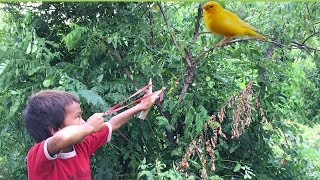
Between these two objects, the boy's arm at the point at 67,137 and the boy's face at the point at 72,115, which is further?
the boy's face at the point at 72,115

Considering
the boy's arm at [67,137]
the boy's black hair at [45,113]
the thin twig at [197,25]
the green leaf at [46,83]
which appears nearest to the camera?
the boy's arm at [67,137]

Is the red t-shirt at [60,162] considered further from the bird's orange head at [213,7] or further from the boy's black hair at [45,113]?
the bird's orange head at [213,7]

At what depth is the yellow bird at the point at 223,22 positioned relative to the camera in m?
2.70

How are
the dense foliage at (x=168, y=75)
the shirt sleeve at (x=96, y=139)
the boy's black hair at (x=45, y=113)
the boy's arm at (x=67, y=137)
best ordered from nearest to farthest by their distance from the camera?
the boy's arm at (x=67, y=137)
the boy's black hair at (x=45, y=113)
the shirt sleeve at (x=96, y=139)
the dense foliage at (x=168, y=75)

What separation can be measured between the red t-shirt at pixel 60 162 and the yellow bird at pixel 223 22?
928 mm

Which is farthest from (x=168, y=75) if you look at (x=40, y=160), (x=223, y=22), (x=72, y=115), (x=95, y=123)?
(x=40, y=160)

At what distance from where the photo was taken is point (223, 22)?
106 inches

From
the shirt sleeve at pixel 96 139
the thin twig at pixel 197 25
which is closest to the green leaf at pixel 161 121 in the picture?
the shirt sleeve at pixel 96 139

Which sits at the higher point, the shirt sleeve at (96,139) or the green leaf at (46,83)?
the green leaf at (46,83)

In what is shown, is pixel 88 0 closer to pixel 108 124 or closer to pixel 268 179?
pixel 108 124

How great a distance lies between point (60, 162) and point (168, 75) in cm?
121

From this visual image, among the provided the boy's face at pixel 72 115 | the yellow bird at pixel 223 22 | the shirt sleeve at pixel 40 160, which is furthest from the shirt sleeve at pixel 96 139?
the yellow bird at pixel 223 22

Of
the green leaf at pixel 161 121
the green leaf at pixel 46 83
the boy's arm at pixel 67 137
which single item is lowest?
the green leaf at pixel 161 121

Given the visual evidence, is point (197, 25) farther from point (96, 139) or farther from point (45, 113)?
point (45, 113)
